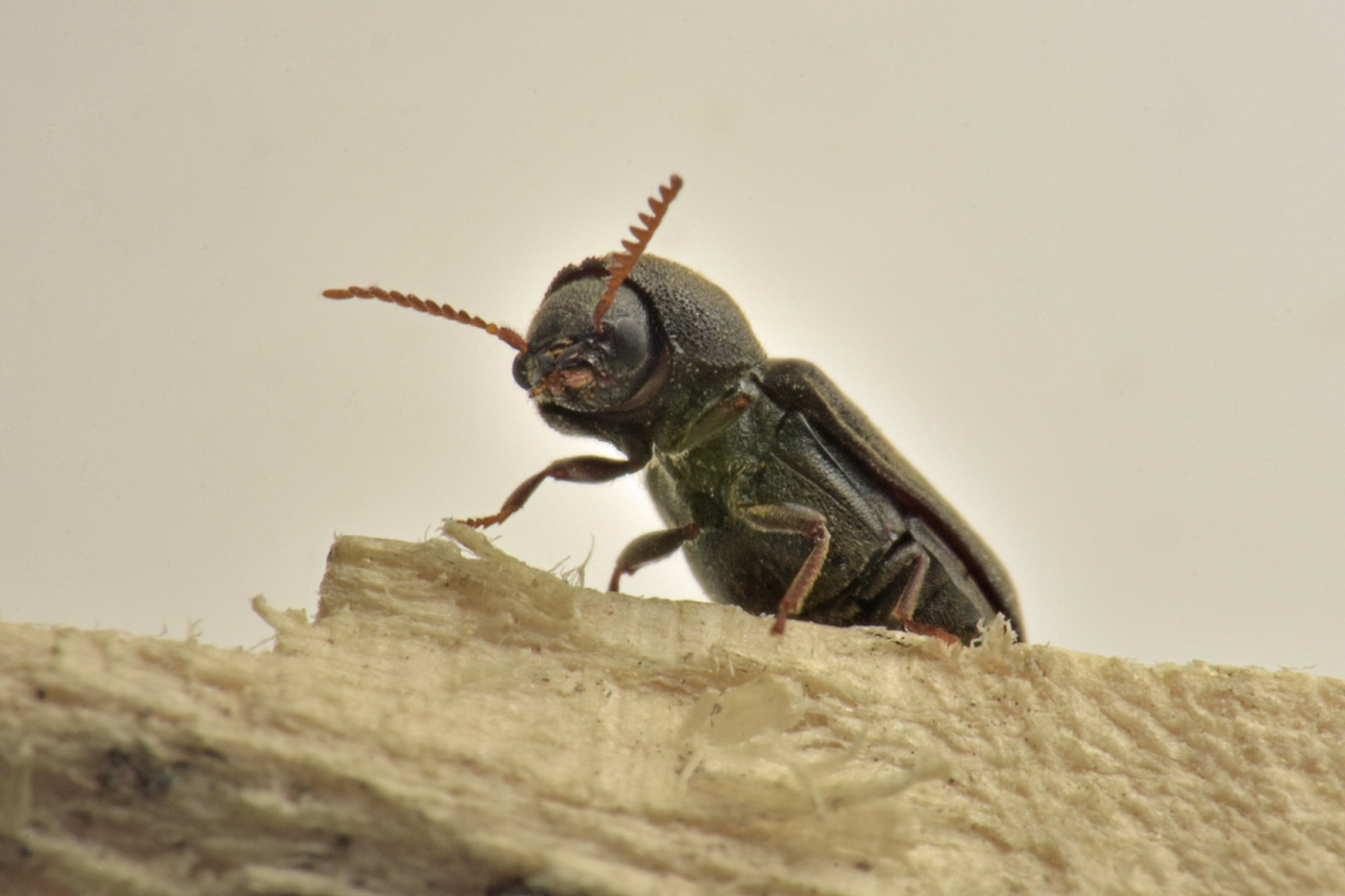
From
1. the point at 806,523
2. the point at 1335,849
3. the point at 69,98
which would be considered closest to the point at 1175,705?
the point at 1335,849

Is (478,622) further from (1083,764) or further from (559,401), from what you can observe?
(1083,764)

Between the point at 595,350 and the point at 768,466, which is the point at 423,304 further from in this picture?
the point at 768,466

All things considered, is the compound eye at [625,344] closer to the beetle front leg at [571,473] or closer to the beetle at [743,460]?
the beetle at [743,460]

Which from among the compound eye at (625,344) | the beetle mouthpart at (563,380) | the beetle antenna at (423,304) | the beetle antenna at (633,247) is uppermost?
the beetle antenna at (633,247)

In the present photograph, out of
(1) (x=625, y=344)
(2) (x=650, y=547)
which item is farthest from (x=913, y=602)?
(1) (x=625, y=344)

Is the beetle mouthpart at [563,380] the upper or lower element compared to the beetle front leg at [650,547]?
upper

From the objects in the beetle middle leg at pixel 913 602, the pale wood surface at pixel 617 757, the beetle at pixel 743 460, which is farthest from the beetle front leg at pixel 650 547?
the pale wood surface at pixel 617 757
